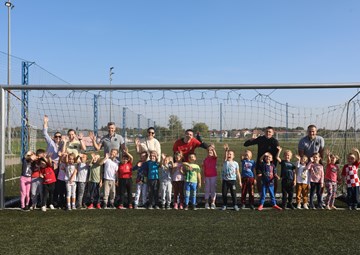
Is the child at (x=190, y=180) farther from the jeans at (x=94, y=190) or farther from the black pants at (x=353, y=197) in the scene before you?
the black pants at (x=353, y=197)

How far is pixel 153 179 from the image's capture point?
24.5 ft

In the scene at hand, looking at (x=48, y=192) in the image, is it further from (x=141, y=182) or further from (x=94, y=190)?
(x=141, y=182)

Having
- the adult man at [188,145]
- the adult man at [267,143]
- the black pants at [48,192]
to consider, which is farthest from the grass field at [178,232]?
the adult man at [188,145]

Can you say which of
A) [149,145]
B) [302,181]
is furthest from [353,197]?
[149,145]

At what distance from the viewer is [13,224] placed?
595 centimetres

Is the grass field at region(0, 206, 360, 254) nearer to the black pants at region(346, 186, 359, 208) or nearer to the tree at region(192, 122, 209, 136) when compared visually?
the black pants at region(346, 186, 359, 208)

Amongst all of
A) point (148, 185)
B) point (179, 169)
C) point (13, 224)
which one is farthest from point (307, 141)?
point (13, 224)

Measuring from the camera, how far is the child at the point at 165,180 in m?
7.38

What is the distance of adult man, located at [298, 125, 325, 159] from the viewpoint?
7.50m

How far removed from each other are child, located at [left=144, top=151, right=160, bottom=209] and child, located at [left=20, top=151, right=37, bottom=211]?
2553 mm

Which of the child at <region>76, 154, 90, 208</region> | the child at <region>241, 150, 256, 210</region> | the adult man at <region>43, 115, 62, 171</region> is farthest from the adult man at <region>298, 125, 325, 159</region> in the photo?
the adult man at <region>43, 115, 62, 171</region>

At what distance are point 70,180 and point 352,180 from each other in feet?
20.2

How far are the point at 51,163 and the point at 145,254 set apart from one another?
3.92 metres

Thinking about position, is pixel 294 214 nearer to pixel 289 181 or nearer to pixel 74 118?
pixel 289 181
